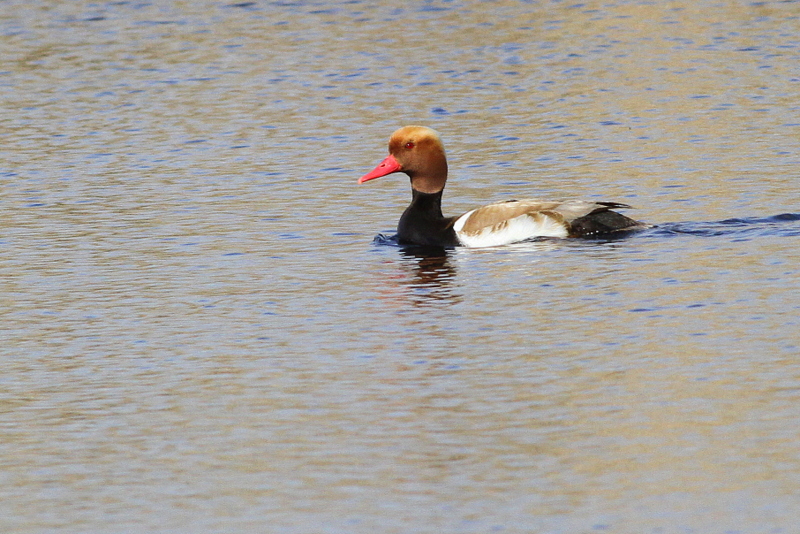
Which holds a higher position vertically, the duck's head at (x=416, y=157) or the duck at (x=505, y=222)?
the duck's head at (x=416, y=157)

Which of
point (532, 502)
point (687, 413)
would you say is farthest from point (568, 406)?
point (532, 502)

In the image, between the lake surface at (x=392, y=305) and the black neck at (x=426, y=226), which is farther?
the black neck at (x=426, y=226)

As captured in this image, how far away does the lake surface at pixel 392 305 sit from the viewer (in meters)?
7.62

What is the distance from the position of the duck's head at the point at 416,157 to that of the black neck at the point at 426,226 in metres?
0.30

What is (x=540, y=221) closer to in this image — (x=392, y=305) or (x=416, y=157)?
(x=416, y=157)

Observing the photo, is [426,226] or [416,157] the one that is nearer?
[426,226]

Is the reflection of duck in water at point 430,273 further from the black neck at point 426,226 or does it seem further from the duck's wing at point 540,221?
the duck's wing at point 540,221

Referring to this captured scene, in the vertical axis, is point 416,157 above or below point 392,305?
above

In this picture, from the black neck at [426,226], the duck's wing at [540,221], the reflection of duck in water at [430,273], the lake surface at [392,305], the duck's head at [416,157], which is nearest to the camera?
the lake surface at [392,305]

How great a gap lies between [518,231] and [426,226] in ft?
3.31

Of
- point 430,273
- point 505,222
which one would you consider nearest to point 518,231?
point 505,222

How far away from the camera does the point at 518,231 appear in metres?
14.3

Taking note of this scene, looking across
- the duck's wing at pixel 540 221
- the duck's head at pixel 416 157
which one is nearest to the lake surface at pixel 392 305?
the duck's wing at pixel 540 221

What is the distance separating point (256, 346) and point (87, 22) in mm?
21852
